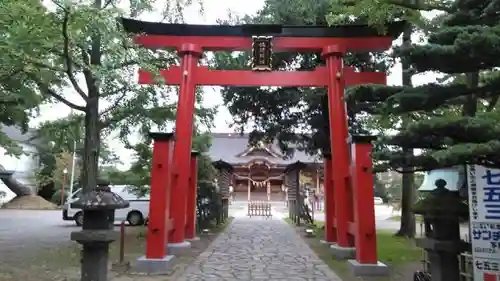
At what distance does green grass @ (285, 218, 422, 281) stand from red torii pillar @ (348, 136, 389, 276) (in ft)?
0.80

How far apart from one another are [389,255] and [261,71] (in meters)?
5.53

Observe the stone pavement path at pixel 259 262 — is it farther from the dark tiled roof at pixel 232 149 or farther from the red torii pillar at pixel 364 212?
the dark tiled roof at pixel 232 149

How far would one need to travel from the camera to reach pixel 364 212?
8734 mm

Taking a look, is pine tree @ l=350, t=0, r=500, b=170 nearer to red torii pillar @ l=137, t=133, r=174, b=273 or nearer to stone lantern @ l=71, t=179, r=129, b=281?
stone lantern @ l=71, t=179, r=129, b=281

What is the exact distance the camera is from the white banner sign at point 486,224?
502cm

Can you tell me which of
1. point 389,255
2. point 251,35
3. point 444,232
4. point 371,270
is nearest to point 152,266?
point 371,270

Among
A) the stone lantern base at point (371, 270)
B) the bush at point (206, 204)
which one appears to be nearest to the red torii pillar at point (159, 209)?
the stone lantern base at point (371, 270)

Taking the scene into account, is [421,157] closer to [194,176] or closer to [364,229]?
[364,229]

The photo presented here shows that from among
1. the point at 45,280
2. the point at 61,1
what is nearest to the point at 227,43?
the point at 61,1

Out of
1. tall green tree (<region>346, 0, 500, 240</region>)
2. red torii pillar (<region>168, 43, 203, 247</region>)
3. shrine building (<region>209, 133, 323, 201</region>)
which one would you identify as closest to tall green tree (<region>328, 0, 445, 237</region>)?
tall green tree (<region>346, 0, 500, 240</region>)

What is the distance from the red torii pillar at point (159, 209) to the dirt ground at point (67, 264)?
1.00 feet

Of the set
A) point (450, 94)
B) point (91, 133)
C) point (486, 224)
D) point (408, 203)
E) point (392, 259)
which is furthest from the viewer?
point (408, 203)

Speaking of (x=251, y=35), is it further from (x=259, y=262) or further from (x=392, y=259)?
(x=392, y=259)

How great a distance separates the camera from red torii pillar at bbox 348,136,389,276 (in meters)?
8.39
